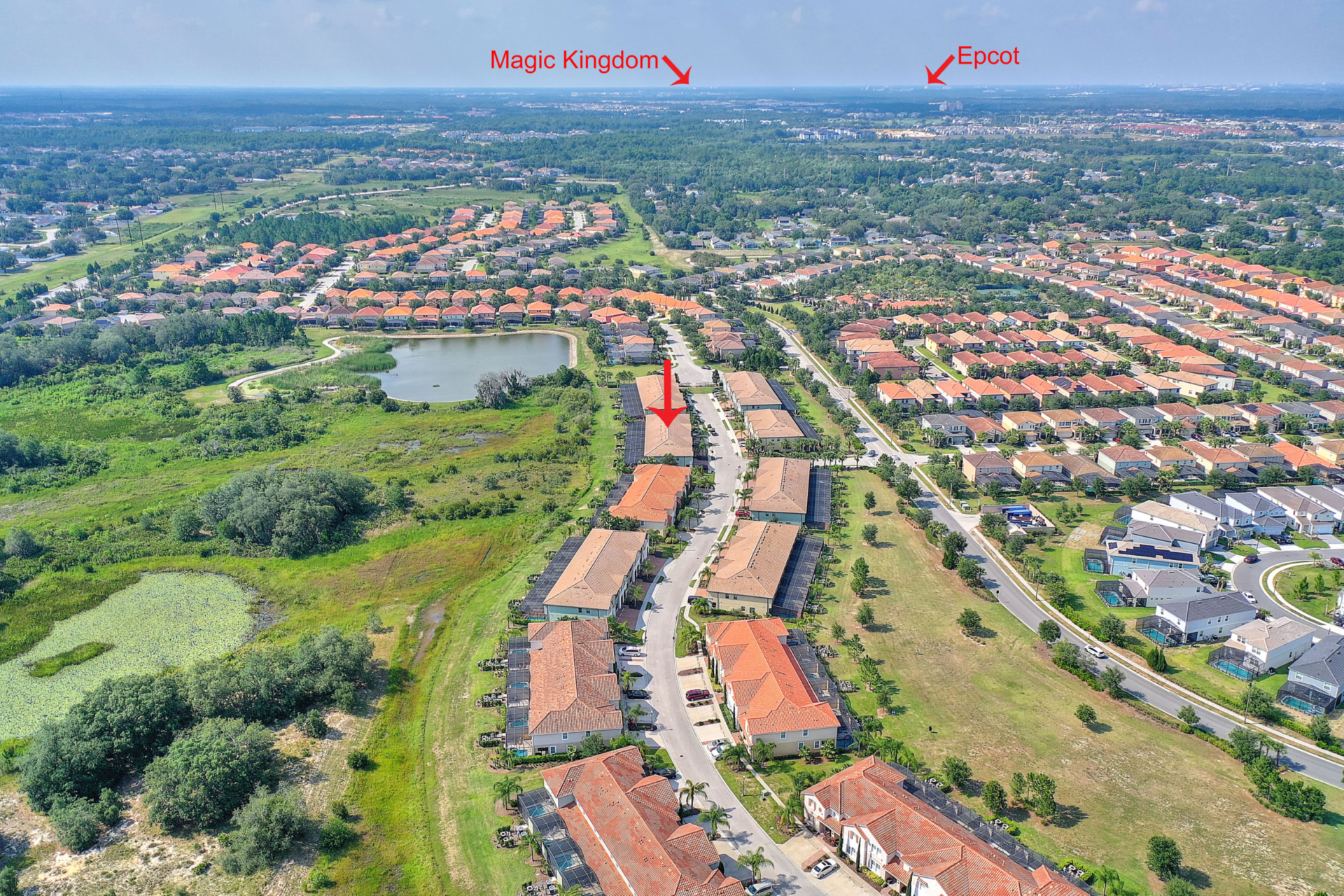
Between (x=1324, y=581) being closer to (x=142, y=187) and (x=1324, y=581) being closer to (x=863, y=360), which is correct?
(x=863, y=360)

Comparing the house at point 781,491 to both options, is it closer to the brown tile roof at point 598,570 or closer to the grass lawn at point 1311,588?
the brown tile roof at point 598,570

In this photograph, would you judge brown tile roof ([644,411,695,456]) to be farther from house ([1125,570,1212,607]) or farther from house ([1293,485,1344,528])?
house ([1293,485,1344,528])

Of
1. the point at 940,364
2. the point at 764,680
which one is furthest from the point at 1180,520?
the point at 940,364

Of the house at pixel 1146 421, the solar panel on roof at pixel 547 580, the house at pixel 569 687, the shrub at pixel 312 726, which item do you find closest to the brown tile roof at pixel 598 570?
the solar panel on roof at pixel 547 580

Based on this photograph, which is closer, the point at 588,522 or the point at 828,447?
the point at 588,522

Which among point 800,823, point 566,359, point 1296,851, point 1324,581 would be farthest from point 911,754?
point 566,359

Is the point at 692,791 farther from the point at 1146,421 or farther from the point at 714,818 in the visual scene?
the point at 1146,421

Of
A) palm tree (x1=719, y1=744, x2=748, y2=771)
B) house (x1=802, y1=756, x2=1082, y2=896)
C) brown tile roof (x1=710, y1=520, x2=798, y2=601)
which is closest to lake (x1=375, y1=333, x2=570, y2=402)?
brown tile roof (x1=710, y1=520, x2=798, y2=601)
